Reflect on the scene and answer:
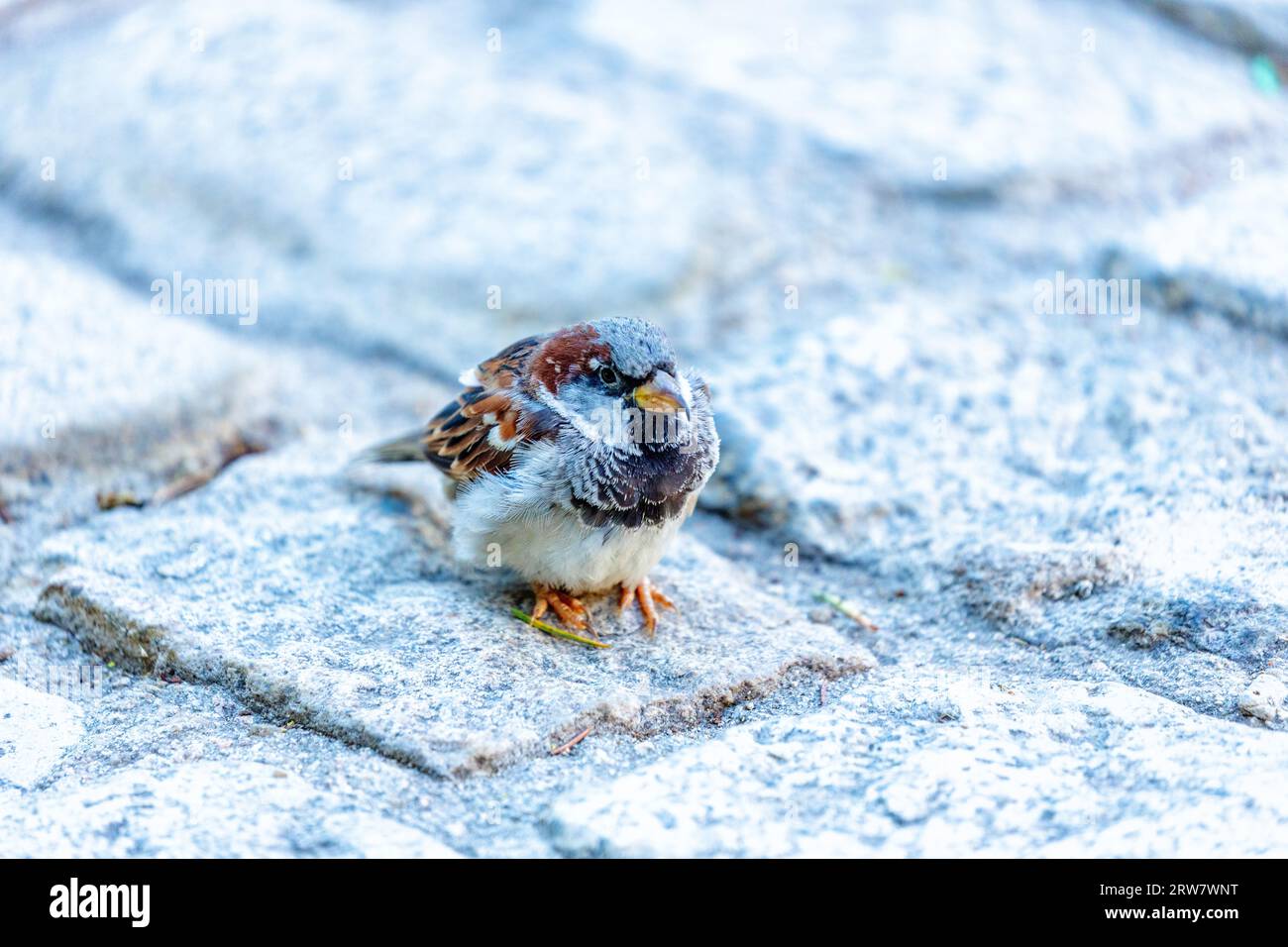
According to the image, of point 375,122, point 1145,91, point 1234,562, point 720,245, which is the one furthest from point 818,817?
point 1145,91

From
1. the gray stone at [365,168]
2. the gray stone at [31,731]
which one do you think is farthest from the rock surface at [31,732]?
the gray stone at [365,168]

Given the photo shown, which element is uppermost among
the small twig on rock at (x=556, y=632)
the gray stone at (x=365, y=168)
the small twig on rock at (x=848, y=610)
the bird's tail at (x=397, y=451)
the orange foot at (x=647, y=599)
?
the gray stone at (x=365, y=168)

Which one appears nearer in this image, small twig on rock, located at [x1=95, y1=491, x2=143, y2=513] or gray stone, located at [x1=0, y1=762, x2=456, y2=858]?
gray stone, located at [x1=0, y1=762, x2=456, y2=858]

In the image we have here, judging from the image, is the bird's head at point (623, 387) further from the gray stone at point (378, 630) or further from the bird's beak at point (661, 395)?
the gray stone at point (378, 630)

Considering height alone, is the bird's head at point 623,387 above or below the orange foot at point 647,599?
above

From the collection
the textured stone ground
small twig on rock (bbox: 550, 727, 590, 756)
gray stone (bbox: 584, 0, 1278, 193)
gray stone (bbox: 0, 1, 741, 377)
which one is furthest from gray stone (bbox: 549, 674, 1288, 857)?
gray stone (bbox: 584, 0, 1278, 193)

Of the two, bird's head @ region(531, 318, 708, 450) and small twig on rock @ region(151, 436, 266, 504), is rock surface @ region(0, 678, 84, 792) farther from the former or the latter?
bird's head @ region(531, 318, 708, 450)

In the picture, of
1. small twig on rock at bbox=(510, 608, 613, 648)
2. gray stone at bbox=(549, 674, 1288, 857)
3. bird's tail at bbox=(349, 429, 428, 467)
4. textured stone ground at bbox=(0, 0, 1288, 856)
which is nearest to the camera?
gray stone at bbox=(549, 674, 1288, 857)

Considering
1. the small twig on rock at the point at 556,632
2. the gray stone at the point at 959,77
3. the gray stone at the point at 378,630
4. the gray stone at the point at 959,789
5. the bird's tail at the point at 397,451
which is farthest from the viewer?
the gray stone at the point at 959,77

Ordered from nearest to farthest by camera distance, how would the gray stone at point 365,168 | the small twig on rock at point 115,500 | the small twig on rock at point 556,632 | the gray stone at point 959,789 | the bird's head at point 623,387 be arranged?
the gray stone at point 959,789, the small twig on rock at point 556,632, the bird's head at point 623,387, the small twig on rock at point 115,500, the gray stone at point 365,168
